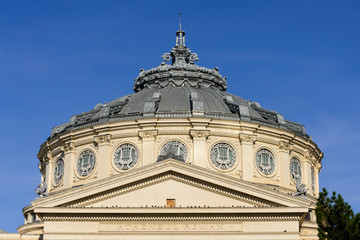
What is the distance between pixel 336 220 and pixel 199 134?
79.7 ft

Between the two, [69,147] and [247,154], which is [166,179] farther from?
[69,147]

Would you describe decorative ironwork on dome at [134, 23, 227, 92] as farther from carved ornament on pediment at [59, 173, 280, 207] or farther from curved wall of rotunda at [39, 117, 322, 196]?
carved ornament on pediment at [59, 173, 280, 207]

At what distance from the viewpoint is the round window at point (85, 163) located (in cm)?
7256

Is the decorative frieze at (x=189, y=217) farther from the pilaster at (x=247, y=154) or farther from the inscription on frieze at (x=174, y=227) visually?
the pilaster at (x=247, y=154)

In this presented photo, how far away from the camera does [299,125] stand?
78.7 metres

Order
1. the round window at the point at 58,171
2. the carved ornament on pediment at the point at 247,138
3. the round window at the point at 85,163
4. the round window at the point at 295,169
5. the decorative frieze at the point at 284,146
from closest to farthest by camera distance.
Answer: the carved ornament on pediment at the point at 247,138
the round window at the point at 85,163
the decorative frieze at the point at 284,146
the round window at the point at 295,169
the round window at the point at 58,171

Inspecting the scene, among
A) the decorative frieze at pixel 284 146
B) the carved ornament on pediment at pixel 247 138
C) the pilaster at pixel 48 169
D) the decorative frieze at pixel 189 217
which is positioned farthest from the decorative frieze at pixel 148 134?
the decorative frieze at pixel 189 217

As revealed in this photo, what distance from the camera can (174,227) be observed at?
53656mm

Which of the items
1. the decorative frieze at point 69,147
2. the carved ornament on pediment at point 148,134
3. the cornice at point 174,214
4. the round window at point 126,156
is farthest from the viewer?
the decorative frieze at point 69,147

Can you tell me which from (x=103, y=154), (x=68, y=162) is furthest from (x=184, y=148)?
(x=68, y=162)

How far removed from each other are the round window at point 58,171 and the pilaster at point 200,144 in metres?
12.4

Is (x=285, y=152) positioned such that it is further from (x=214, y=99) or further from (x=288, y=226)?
(x=288, y=226)

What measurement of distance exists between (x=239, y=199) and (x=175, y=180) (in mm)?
4195

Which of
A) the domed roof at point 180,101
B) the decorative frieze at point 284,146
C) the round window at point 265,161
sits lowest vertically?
the round window at point 265,161
